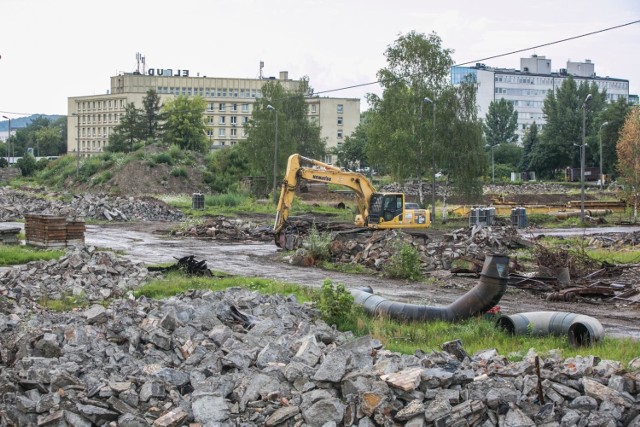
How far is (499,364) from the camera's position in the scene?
35.6ft

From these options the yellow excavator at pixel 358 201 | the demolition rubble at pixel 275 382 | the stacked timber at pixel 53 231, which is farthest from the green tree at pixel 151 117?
the demolition rubble at pixel 275 382

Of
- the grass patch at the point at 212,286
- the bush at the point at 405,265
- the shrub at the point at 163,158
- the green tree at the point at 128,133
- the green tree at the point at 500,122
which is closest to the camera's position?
the grass patch at the point at 212,286

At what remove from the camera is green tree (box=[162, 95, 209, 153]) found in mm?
97562

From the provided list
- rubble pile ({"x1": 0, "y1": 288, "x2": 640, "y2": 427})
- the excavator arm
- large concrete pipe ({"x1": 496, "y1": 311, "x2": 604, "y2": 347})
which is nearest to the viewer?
rubble pile ({"x1": 0, "y1": 288, "x2": 640, "y2": 427})

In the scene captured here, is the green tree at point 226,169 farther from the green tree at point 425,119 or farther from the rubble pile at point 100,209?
the green tree at point 425,119

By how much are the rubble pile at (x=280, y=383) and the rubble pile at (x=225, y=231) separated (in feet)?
84.4

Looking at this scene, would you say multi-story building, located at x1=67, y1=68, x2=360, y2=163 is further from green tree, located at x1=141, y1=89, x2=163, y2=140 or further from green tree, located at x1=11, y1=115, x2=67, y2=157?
green tree, located at x1=141, y1=89, x2=163, y2=140

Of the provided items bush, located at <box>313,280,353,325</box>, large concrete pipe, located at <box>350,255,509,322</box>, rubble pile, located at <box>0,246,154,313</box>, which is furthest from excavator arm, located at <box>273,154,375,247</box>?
bush, located at <box>313,280,353,325</box>

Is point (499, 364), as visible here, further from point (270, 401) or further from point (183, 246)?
point (183, 246)

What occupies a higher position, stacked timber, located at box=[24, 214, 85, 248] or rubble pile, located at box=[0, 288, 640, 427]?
stacked timber, located at box=[24, 214, 85, 248]

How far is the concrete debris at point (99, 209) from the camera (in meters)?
49.0

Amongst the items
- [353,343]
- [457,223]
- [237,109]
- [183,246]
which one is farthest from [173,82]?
[353,343]

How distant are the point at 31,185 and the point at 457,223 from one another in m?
48.2

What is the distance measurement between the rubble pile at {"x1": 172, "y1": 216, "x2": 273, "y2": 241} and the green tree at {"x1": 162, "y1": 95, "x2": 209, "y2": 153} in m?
58.1
